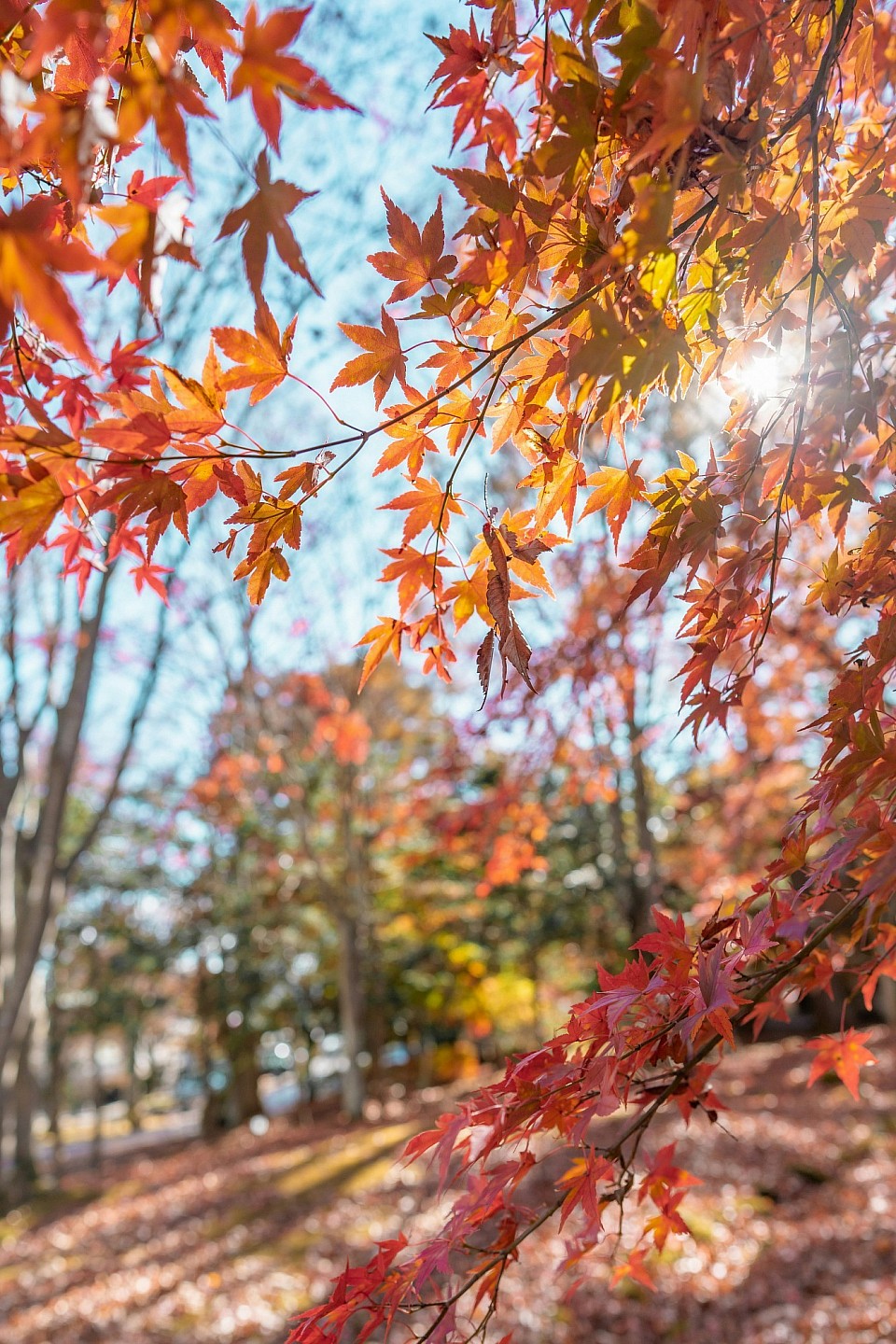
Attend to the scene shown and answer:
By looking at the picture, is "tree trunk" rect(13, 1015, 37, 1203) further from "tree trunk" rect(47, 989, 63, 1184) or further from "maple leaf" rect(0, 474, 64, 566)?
"maple leaf" rect(0, 474, 64, 566)

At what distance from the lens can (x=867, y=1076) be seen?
9109mm

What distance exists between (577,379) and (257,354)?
1.20 feet

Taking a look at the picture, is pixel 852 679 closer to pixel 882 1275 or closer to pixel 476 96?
pixel 476 96

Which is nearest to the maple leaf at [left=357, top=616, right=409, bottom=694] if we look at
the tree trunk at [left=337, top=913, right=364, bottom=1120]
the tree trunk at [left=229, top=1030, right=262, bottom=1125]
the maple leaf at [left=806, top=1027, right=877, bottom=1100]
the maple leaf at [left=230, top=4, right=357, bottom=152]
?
the maple leaf at [left=230, top=4, right=357, bottom=152]

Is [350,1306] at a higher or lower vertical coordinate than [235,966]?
lower

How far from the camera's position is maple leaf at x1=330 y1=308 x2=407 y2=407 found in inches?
41.7

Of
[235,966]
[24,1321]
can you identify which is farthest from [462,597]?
[235,966]

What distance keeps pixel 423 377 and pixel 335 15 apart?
2737 mm

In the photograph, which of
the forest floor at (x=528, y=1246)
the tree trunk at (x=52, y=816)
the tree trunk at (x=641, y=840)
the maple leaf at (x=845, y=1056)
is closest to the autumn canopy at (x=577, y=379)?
the maple leaf at (x=845, y=1056)

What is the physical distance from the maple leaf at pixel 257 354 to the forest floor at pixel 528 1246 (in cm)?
437

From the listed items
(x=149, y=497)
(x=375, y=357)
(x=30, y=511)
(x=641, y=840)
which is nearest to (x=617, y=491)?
(x=375, y=357)

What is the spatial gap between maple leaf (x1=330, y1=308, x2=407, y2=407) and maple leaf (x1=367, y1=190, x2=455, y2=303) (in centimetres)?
4

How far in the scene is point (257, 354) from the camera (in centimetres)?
100

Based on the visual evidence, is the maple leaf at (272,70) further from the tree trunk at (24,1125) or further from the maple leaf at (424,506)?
the tree trunk at (24,1125)
